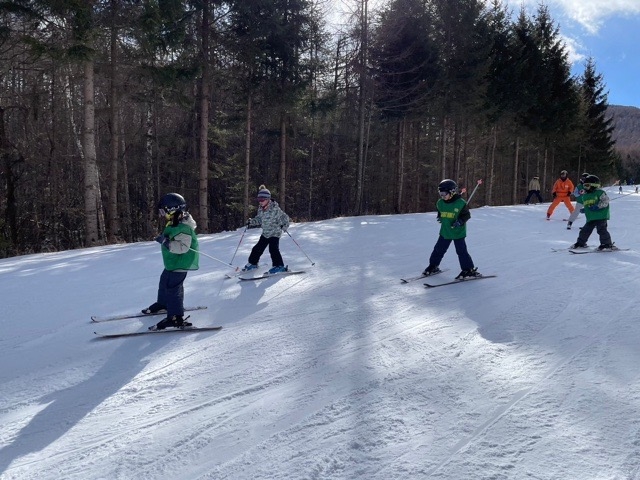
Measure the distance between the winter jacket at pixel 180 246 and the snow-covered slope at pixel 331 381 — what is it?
0.85 meters

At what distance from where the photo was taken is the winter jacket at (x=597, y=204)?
1028 cm

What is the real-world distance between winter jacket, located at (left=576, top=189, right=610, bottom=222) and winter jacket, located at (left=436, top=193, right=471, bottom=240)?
3.88 metres

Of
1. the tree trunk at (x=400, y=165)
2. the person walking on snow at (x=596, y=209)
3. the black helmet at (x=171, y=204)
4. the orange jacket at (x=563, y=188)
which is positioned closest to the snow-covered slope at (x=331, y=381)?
the black helmet at (x=171, y=204)

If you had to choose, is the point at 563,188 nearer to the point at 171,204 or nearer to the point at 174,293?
the point at 171,204

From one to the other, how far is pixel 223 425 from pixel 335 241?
9.64 m

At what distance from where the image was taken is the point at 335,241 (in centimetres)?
1301

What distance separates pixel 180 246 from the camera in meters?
5.93

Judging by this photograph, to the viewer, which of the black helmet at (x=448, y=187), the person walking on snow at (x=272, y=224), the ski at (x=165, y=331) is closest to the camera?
the ski at (x=165, y=331)

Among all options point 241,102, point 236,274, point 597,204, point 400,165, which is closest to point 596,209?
point 597,204

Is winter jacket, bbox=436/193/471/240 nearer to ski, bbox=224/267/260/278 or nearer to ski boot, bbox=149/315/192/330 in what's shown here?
ski, bbox=224/267/260/278

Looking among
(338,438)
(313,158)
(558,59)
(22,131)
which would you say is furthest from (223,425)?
(558,59)

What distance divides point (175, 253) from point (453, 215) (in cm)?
460

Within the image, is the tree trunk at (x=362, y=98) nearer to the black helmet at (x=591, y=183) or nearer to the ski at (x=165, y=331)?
the black helmet at (x=591, y=183)

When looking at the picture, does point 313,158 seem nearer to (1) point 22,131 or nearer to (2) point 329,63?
(2) point 329,63
